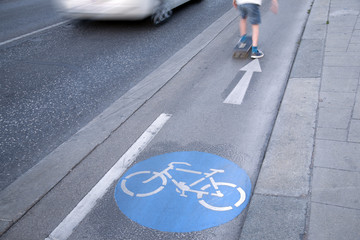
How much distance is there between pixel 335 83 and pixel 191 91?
7.04 ft

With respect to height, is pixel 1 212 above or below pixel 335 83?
above

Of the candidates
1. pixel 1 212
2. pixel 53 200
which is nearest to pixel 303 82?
pixel 53 200

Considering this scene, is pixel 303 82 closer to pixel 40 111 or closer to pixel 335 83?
pixel 335 83

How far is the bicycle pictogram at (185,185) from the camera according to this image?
3.32m

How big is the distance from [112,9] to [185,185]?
20.5ft

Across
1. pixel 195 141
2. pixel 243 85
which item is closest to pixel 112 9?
pixel 243 85

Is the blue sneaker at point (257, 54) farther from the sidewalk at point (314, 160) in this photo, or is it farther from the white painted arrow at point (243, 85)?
the sidewalk at point (314, 160)

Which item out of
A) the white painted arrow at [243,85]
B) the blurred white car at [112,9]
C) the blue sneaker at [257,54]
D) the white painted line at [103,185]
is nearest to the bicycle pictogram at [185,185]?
the white painted line at [103,185]

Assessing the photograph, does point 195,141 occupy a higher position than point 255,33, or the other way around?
point 255,33

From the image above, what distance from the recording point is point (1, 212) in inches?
132

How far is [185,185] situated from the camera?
350cm

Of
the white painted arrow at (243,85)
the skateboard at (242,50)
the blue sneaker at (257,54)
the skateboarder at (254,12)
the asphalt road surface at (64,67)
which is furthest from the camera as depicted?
the skateboard at (242,50)

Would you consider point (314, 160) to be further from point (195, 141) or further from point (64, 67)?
point (64, 67)

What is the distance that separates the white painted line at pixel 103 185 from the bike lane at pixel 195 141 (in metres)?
0.03
